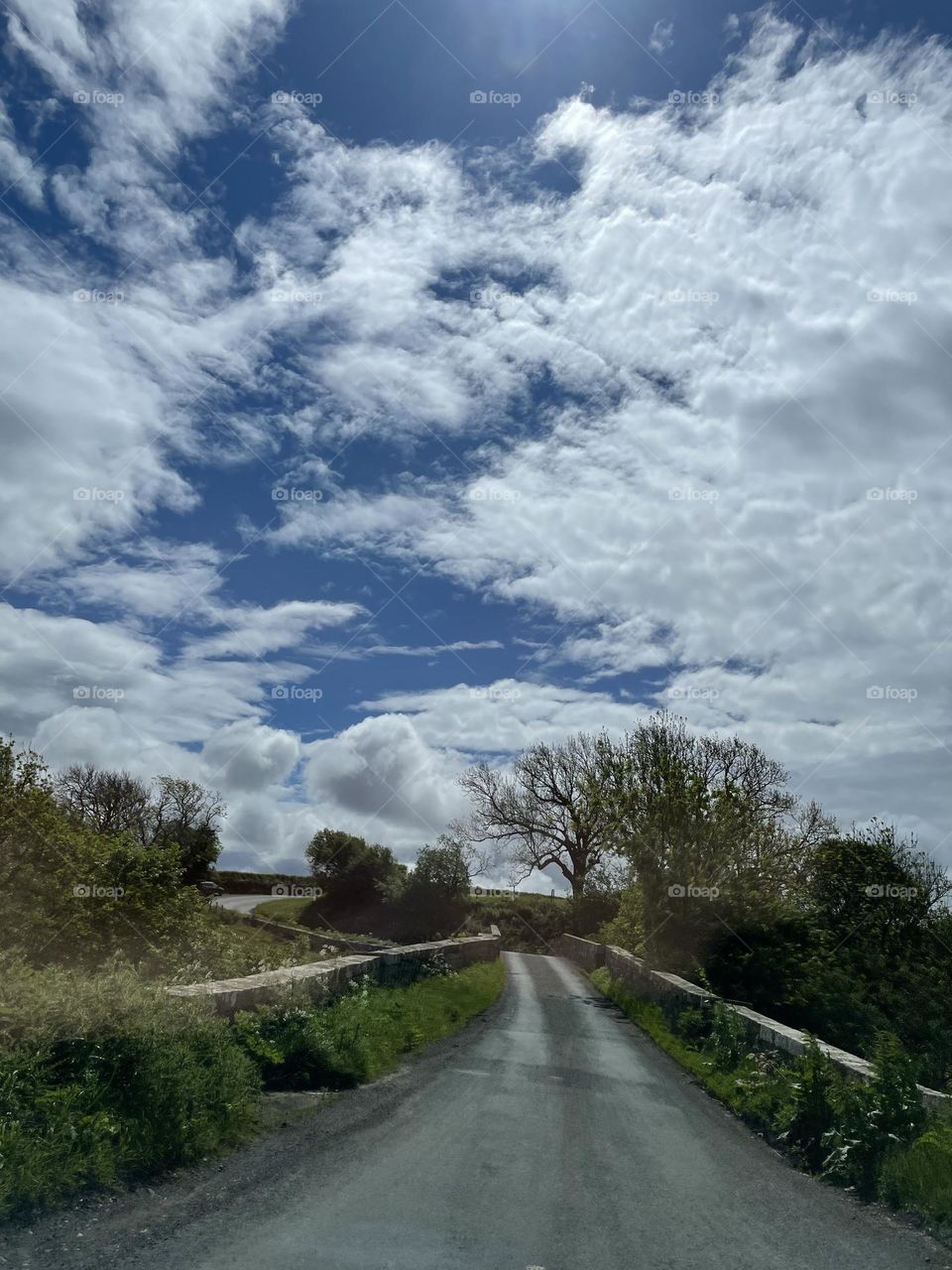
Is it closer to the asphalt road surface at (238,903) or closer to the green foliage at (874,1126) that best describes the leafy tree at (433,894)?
the asphalt road surface at (238,903)

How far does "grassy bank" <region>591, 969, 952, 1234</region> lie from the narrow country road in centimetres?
29

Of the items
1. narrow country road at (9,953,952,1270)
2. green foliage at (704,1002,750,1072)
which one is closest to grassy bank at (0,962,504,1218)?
narrow country road at (9,953,952,1270)

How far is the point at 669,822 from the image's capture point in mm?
24266

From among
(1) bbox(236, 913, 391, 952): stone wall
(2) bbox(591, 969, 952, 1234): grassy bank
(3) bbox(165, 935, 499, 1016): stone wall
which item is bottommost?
(1) bbox(236, 913, 391, 952): stone wall

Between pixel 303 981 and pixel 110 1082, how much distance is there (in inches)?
199

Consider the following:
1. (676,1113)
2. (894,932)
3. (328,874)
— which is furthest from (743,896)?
(328,874)

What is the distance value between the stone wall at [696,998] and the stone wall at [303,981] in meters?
5.40

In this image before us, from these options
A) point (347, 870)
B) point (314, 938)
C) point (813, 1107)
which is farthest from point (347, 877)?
point (813, 1107)

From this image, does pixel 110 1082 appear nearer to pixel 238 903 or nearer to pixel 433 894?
pixel 433 894

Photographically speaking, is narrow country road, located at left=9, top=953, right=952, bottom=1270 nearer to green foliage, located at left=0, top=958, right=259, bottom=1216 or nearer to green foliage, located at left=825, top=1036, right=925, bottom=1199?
green foliage, located at left=825, top=1036, right=925, bottom=1199

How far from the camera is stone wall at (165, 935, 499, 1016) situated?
30.8ft

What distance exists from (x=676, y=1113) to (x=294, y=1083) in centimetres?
417

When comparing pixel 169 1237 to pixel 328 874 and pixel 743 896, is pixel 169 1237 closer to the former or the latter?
pixel 743 896

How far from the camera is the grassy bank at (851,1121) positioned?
23.3 ft
